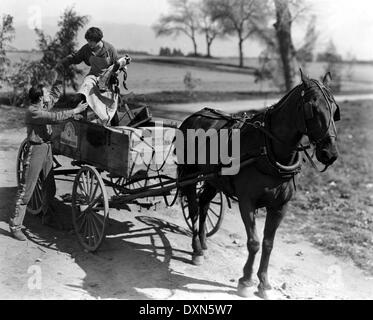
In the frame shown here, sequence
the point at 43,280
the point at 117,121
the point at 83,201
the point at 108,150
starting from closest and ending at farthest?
the point at 43,280 < the point at 108,150 < the point at 83,201 < the point at 117,121

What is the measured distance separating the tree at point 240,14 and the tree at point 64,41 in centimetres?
470

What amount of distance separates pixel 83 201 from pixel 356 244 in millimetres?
4208

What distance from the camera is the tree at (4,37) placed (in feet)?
38.7

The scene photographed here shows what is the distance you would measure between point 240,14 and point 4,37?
8.97 m

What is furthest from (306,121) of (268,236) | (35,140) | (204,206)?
(35,140)

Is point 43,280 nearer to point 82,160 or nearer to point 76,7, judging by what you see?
point 82,160

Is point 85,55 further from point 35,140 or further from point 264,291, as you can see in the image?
point 264,291

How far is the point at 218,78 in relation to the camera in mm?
27750

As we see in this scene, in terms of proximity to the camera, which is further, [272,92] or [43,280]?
[272,92]

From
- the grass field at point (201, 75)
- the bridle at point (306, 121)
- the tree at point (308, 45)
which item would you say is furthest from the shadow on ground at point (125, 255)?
the tree at point (308, 45)

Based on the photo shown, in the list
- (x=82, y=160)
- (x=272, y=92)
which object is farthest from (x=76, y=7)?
(x=272, y=92)

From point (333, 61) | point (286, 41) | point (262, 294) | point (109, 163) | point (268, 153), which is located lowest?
point (262, 294)

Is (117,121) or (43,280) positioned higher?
(117,121)

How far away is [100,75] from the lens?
21.2 feet
